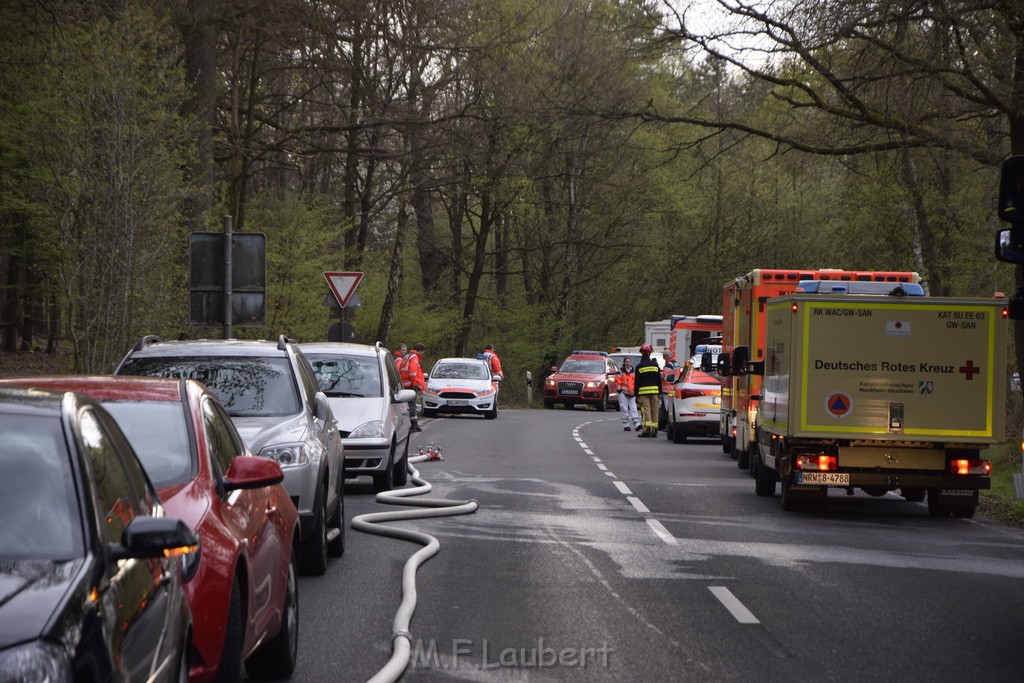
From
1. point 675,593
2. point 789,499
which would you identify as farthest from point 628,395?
point 675,593

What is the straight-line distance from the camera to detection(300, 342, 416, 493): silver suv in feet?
54.2

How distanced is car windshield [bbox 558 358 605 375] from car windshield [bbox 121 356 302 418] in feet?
130

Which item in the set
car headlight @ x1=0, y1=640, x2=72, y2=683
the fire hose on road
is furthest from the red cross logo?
car headlight @ x1=0, y1=640, x2=72, y2=683

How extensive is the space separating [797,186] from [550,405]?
65.4ft

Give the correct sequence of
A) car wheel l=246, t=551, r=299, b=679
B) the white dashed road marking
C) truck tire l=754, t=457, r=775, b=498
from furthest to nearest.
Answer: truck tire l=754, t=457, r=775, b=498, the white dashed road marking, car wheel l=246, t=551, r=299, b=679

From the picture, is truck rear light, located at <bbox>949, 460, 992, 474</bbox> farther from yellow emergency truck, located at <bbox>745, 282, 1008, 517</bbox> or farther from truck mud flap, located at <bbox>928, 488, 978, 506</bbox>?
truck mud flap, located at <bbox>928, 488, 978, 506</bbox>

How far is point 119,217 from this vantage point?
22.7 m

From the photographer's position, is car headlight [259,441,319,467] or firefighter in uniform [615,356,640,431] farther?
firefighter in uniform [615,356,640,431]

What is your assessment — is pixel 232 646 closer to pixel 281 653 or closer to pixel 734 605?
pixel 281 653

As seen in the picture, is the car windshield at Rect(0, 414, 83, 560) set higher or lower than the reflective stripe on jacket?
higher

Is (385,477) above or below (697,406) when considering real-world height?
below

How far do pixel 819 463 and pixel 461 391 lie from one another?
2435cm

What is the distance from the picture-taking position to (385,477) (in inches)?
657

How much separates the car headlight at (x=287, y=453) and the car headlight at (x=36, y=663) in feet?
23.0
